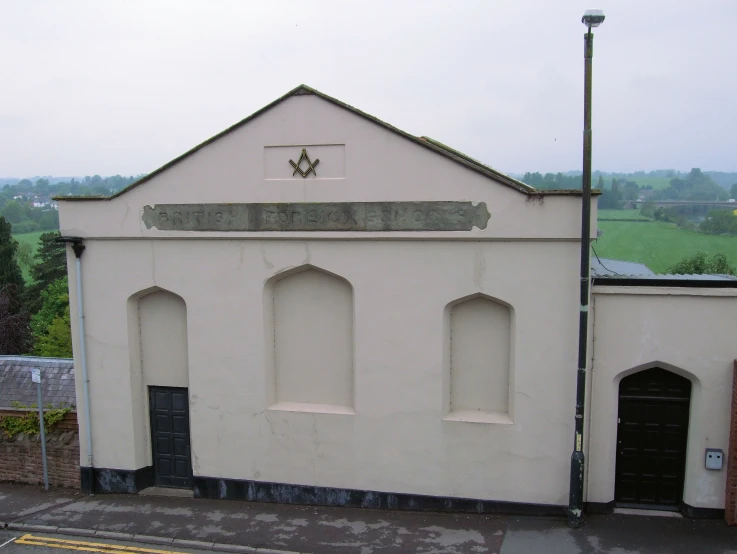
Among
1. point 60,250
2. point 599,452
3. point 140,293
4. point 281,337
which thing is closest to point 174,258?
point 140,293

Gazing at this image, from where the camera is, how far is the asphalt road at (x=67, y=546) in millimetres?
10078

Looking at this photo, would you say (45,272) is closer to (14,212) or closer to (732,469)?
(14,212)

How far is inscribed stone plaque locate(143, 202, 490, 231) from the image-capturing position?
399 inches

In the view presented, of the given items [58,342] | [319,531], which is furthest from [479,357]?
[58,342]

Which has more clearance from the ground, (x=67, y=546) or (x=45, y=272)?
(x=45, y=272)

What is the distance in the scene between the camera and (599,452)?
1026cm

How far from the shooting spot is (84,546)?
10.3m

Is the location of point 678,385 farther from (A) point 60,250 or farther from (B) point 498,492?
(A) point 60,250

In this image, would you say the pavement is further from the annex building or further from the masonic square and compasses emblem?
the masonic square and compasses emblem

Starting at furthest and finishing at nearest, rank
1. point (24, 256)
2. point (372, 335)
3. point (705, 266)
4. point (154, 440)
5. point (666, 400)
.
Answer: point (24, 256) → point (705, 266) → point (154, 440) → point (372, 335) → point (666, 400)

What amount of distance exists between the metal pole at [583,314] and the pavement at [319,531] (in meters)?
0.50

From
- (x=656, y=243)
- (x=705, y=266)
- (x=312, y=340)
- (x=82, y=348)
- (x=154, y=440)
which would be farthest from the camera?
(x=656, y=243)

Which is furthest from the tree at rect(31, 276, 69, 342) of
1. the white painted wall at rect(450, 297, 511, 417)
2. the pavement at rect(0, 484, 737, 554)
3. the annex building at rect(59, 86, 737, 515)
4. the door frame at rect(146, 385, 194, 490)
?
the white painted wall at rect(450, 297, 511, 417)

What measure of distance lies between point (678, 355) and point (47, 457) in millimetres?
12171
